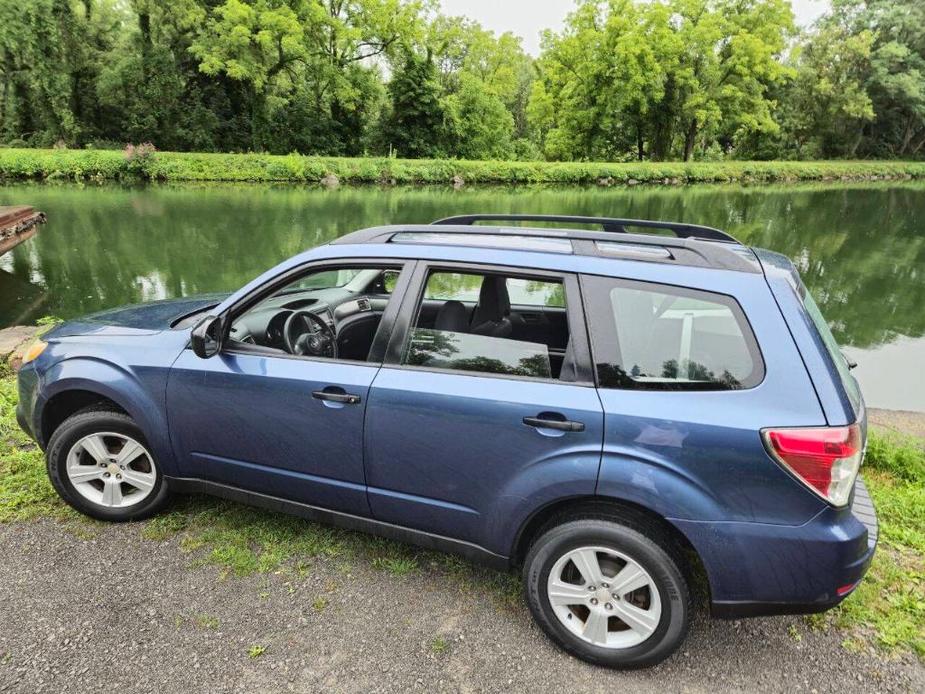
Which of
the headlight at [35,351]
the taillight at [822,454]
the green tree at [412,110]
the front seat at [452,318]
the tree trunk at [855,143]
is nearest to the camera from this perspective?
the taillight at [822,454]

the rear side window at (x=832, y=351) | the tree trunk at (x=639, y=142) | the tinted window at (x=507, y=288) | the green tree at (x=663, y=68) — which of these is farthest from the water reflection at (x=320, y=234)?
the tree trunk at (x=639, y=142)

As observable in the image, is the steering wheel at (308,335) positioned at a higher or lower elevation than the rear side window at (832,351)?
lower

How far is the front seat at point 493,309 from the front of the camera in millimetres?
3180

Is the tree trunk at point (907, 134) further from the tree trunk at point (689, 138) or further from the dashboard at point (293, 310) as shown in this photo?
the dashboard at point (293, 310)

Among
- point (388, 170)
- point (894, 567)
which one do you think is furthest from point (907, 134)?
point (894, 567)

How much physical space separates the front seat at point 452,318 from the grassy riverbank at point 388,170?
113 feet

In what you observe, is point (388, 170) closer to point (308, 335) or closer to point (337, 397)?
point (308, 335)

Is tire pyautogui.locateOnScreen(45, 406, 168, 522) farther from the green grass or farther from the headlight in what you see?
the green grass

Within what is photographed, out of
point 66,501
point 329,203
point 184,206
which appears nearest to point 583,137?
point 329,203

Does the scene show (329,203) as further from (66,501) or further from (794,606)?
(794,606)

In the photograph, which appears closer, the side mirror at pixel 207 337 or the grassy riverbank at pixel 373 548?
the grassy riverbank at pixel 373 548

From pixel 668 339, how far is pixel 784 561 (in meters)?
0.89

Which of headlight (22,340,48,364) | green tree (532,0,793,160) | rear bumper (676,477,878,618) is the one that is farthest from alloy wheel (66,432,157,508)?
green tree (532,0,793,160)

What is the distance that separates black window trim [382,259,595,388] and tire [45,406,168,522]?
5.41 ft
